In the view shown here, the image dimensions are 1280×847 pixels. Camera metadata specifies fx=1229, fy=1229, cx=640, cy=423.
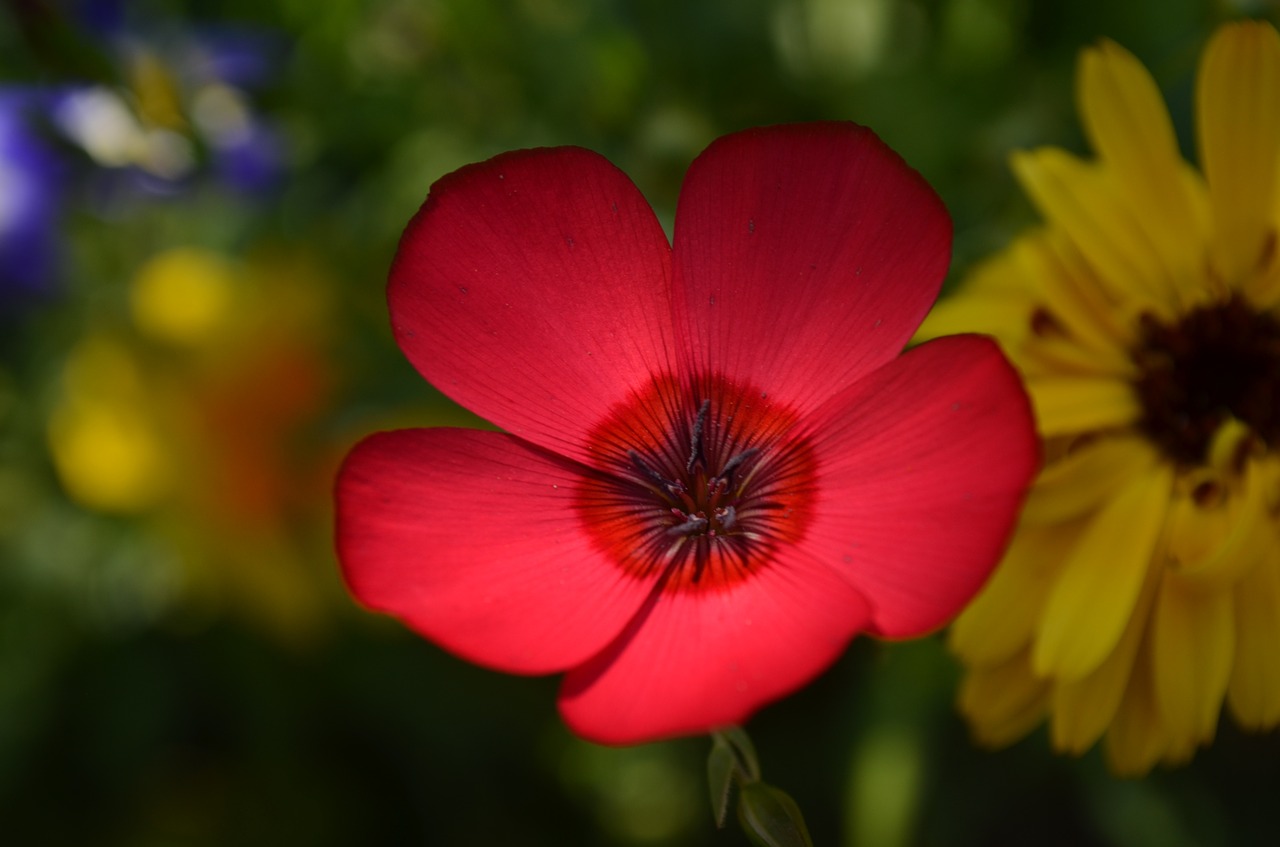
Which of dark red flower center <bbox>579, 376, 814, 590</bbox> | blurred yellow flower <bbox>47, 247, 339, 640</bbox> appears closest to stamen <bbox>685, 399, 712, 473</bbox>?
dark red flower center <bbox>579, 376, 814, 590</bbox>

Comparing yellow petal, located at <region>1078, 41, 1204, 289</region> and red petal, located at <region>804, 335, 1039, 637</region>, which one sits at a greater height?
yellow petal, located at <region>1078, 41, 1204, 289</region>

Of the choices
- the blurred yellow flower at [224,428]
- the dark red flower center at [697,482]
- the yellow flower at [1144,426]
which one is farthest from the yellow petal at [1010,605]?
the blurred yellow flower at [224,428]

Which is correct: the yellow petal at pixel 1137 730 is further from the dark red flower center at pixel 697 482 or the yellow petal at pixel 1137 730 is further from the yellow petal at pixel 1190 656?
the dark red flower center at pixel 697 482

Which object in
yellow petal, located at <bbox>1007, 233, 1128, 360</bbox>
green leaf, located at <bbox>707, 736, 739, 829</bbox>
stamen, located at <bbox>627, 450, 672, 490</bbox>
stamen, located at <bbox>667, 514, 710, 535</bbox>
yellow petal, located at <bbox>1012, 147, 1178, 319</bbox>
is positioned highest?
yellow petal, located at <bbox>1012, 147, 1178, 319</bbox>

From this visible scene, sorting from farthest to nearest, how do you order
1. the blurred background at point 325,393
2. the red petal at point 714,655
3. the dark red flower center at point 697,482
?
the blurred background at point 325,393
the dark red flower center at point 697,482
the red petal at point 714,655

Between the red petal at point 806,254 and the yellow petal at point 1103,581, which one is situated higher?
the red petal at point 806,254

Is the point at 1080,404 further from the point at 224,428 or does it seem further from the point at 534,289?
the point at 224,428

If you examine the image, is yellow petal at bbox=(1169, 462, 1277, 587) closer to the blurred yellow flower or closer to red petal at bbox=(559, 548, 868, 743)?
red petal at bbox=(559, 548, 868, 743)

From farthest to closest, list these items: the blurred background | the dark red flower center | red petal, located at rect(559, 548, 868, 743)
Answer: the blurred background, the dark red flower center, red petal, located at rect(559, 548, 868, 743)
